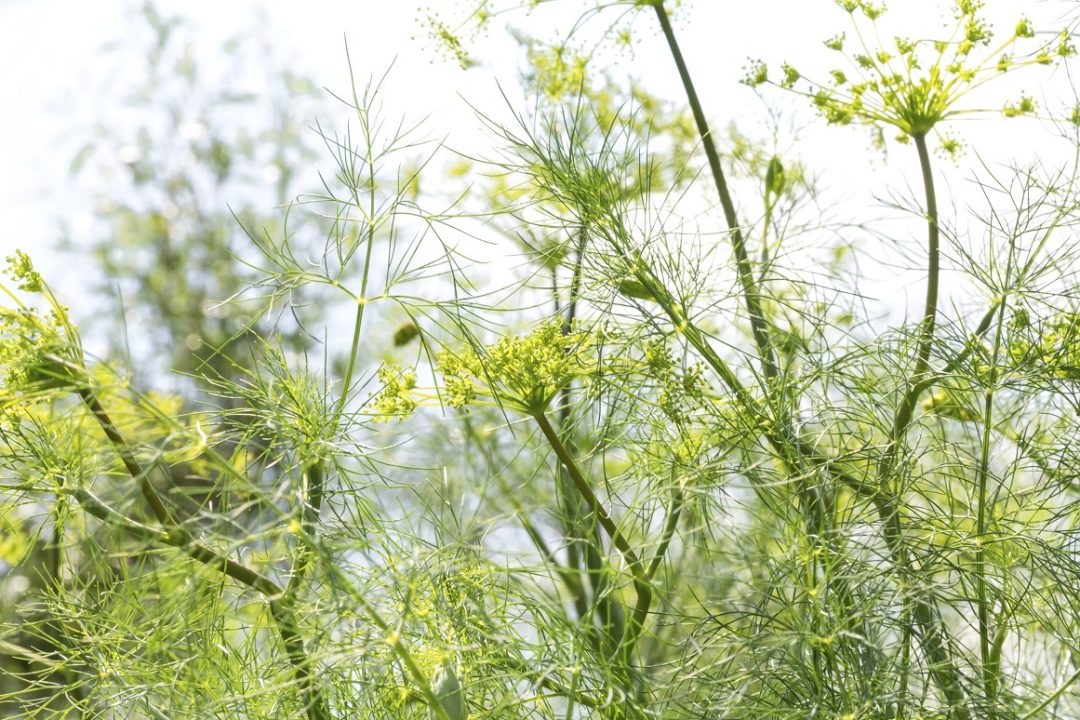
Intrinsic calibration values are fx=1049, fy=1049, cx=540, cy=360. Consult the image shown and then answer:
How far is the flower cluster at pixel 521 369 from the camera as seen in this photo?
52 centimetres

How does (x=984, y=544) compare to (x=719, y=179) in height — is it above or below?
below

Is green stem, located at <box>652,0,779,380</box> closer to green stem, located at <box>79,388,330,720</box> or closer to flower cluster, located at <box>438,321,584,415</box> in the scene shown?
flower cluster, located at <box>438,321,584,415</box>

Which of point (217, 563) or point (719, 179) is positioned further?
point (719, 179)

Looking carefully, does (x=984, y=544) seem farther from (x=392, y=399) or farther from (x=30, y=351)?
(x=30, y=351)

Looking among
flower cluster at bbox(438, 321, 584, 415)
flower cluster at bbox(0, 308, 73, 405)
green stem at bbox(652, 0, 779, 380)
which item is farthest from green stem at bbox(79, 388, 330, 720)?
green stem at bbox(652, 0, 779, 380)

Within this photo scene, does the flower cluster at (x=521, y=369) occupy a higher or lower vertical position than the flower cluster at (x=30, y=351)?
lower

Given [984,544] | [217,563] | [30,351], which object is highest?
[30,351]

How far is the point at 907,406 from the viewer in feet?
1.82

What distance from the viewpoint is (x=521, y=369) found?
0.53 m

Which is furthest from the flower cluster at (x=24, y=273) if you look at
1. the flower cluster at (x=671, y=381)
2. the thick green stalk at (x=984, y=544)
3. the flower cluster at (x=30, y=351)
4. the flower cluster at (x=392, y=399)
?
the thick green stalk at (x=984, y=544)

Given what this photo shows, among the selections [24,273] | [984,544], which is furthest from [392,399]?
[984,544]

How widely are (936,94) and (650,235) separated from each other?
0.18 metres

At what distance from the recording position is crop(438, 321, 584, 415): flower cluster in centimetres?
52

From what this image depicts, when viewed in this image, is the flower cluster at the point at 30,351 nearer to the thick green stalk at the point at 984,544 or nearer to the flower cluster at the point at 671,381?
the flower cluster at the point at 671,381
